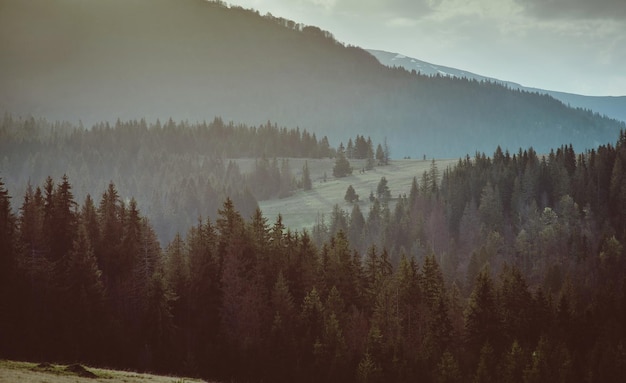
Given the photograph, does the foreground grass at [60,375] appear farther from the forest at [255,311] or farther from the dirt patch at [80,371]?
the forest at [255,311]

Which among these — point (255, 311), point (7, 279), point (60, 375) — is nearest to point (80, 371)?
point (60, 375)

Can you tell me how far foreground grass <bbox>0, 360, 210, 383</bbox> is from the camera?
31828 millimetres

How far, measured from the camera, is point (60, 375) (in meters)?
34.8

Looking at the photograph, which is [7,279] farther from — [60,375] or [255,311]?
[60,375]

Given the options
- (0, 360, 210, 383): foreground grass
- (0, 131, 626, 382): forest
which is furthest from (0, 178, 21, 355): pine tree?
(0, 360, 210, 383): foreground grass

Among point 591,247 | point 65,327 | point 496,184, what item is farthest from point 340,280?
point 496,184

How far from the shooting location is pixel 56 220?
228 feet

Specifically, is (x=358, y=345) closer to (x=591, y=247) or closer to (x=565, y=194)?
(x=591, y=247)

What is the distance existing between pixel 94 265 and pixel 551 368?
185ft

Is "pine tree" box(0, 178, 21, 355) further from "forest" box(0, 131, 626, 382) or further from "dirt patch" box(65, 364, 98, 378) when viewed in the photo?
"dirt patch" box(65, 364, 98, 378)

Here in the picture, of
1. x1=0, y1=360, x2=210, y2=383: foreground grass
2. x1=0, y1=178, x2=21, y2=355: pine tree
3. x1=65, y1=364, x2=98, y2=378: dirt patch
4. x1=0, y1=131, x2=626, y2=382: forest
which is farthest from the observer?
x1=0, y1=131, x2=626, y2=382: forest

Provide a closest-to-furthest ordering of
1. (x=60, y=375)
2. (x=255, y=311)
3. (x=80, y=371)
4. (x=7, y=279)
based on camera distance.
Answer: (x=60, y=375), (x=80, y=371), (x=7, y=279), (x=255, y=311)

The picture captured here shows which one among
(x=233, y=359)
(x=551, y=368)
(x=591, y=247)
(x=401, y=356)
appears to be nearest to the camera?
(x=233, y=359)

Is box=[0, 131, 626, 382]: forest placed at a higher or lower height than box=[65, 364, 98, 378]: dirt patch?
lower
